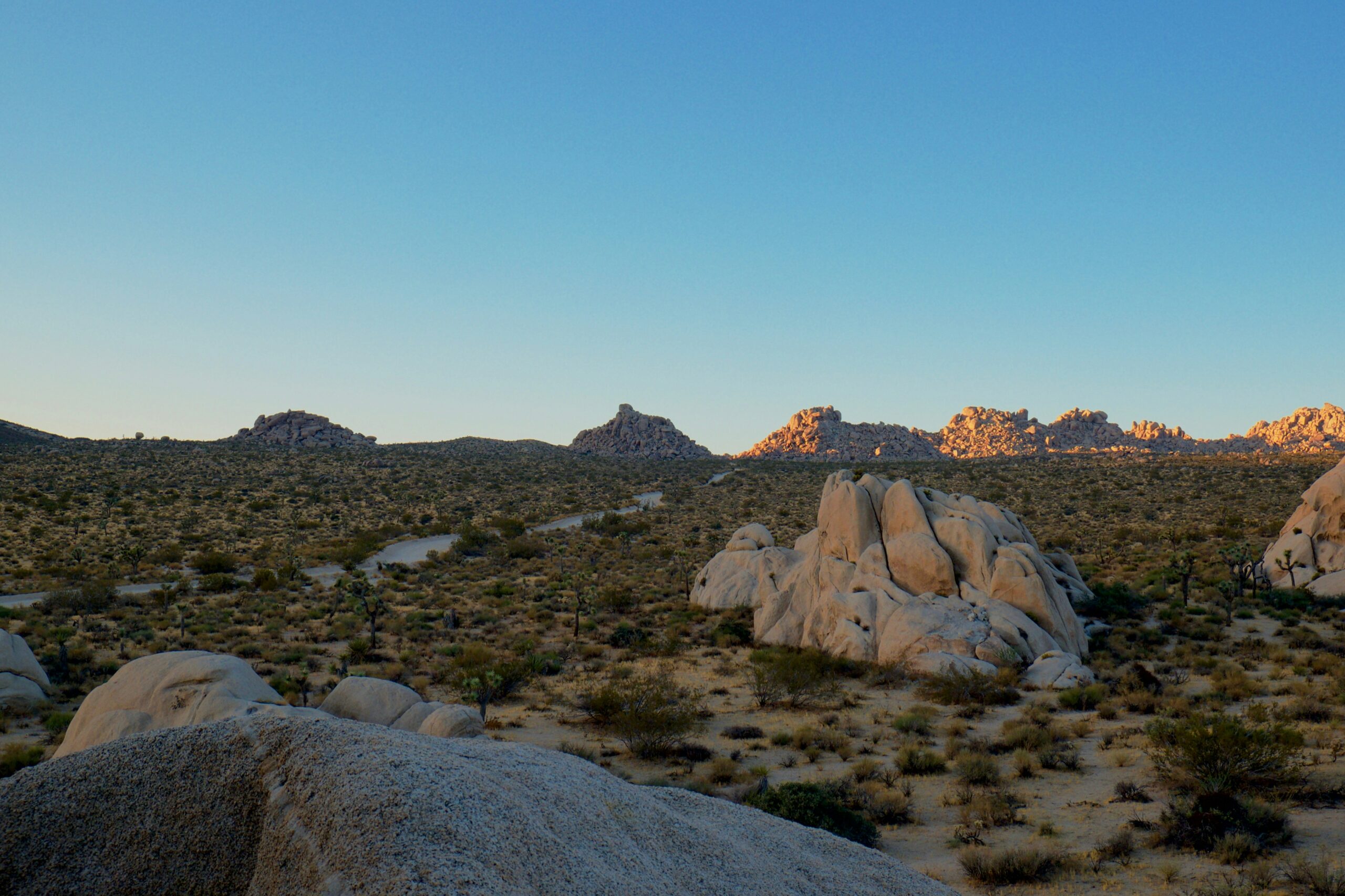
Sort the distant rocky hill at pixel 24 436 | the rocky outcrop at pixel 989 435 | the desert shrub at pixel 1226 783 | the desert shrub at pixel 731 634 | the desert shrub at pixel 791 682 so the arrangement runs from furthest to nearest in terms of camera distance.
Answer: the rocky outcrop at pixel 989 435 → the distant rocky hill at pixel 24 436 → the desert shrub at pixel 731 634 → the desert shrub at pixel 791 682 → the desert shrub at pixel 1226 783

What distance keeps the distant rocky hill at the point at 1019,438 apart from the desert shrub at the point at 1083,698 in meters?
114

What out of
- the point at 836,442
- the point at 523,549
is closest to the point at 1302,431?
the point at 836,442

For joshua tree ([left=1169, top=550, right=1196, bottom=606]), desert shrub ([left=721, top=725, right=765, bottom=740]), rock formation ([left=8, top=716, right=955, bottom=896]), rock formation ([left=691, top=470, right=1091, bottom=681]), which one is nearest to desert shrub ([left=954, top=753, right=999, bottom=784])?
desert shrub ([left=721, top=725, right=765, bottom=740])

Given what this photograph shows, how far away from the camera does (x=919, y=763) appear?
14.6 meters

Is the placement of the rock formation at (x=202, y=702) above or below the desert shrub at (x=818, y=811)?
above

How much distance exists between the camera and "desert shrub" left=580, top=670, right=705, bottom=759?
16.0m

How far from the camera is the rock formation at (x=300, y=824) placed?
152 inches

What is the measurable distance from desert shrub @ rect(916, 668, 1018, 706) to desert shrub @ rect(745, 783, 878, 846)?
843cm

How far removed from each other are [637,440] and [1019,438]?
262 ft

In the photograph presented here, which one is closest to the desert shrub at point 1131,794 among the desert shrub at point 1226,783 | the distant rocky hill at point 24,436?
the desert shrub at point 1226,783

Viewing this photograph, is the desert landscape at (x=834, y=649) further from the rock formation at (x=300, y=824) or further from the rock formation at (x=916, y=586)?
the rock formation at (x=300, y=824)

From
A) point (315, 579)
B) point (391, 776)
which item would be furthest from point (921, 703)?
point (315, 579)

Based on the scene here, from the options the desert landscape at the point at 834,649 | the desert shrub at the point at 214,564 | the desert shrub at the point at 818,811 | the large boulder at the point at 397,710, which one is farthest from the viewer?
the desert shrub at the point at 214,564

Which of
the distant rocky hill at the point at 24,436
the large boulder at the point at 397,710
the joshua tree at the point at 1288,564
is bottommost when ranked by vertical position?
the large boulder at the point at 397,710
